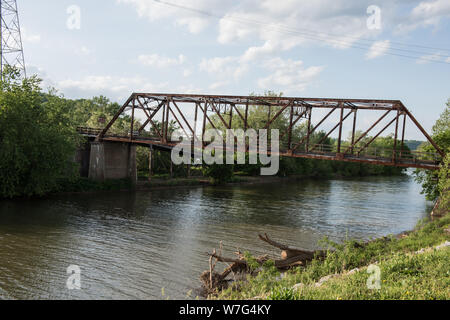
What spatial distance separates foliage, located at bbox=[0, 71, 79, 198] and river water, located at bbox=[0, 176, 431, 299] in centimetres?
184

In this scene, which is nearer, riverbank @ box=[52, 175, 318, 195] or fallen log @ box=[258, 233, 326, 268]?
fallen log @ box=[258, 233, 326, 268]

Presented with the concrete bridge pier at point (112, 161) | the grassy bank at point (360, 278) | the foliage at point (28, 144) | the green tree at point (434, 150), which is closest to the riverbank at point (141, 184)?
the concrete bridge pier at point (112, 161)

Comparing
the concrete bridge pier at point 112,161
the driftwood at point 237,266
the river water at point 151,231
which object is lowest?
the river water at point 151,231

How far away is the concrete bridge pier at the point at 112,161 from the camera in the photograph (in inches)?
1697

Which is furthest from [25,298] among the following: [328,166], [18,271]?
[328,166]

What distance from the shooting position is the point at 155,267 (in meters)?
16.6

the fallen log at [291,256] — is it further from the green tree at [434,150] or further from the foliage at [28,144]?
the foliage at [28,144]

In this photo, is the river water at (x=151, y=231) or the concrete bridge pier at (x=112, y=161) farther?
the concrete bridge pier at (x=112, y=161)

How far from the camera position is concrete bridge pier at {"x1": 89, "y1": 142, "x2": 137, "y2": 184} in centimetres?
4309

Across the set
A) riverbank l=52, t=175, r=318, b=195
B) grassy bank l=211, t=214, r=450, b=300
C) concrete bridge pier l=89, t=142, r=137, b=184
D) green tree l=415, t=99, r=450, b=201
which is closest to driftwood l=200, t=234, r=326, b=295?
grassy bank l=211, t=214, r=450, b=300

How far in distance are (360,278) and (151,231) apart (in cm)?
1598

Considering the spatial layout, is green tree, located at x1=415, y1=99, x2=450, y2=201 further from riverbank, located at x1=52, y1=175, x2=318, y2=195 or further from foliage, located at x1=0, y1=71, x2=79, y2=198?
foliage, located at x1=0, y1=71, x2=79, y2=198

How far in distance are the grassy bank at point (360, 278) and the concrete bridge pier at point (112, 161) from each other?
32.8 metres

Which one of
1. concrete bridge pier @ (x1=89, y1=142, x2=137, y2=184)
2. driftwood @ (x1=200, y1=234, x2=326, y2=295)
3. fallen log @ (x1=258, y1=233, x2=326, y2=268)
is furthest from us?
concrete bridge pier @ (x1=89, y1=142, x2=137, y2=184)
